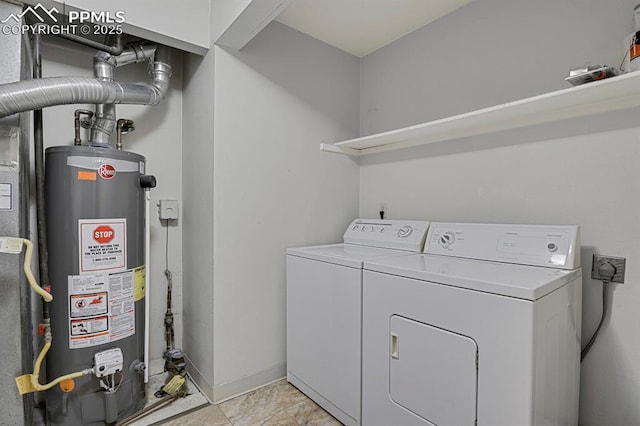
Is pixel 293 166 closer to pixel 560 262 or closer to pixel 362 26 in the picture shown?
pixel 362 26

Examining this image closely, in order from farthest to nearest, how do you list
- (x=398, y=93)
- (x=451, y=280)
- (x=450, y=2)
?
(x=398, y=93), (x=450, y=2), (x=451, y=280)

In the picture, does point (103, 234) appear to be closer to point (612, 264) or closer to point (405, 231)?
point (405, 231)

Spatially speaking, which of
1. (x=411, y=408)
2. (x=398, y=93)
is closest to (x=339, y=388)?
(x=411, y=408)

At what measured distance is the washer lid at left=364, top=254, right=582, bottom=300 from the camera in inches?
40.8

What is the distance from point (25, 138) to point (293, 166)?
1.37 meters

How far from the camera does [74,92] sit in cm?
143

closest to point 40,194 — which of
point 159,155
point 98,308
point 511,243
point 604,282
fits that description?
point 98,308

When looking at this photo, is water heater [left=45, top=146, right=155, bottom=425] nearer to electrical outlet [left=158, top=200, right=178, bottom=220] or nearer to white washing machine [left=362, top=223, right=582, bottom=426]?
electrical outlet [left=158, top=200, right=178, bottom=220]

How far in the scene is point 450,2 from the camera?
1876mm

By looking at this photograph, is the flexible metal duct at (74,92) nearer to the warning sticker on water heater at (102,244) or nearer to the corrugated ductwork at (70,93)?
the corrugated ductwork at (70,93)

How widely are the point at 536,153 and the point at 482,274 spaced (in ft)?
2.65

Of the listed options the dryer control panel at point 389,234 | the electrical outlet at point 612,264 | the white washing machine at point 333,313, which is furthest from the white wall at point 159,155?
the electrical outlet at point 612,264

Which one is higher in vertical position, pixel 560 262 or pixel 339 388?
pixel 560 262

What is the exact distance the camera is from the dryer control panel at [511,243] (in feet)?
4.25
